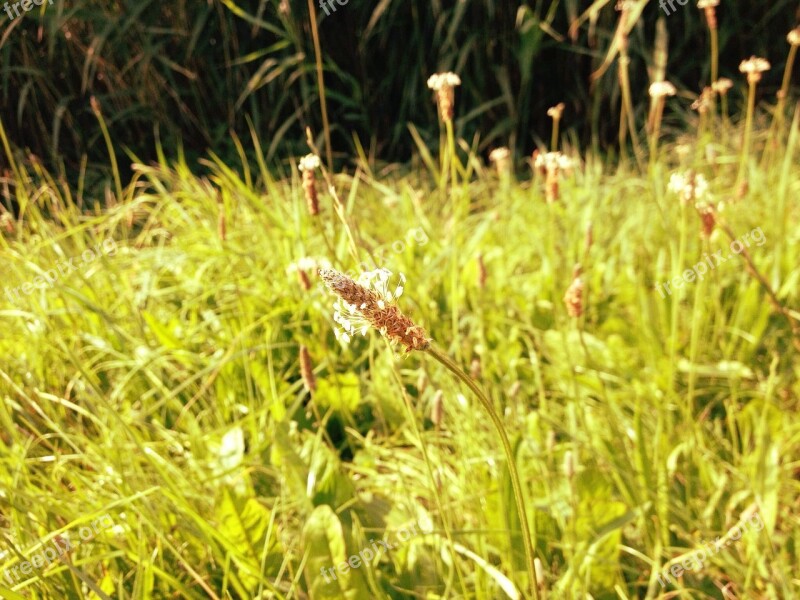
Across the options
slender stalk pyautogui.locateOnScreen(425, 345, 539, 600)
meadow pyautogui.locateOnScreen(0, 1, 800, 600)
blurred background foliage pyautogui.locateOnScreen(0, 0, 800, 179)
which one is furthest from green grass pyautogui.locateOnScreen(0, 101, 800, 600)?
blurred background foliage pyautogui.locateOnScreen(0, 0, 800, 179)

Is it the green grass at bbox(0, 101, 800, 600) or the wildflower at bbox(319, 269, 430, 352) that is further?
the green grass at bbox(0, 101, 800, 600)

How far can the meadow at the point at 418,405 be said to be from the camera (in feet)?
3.21

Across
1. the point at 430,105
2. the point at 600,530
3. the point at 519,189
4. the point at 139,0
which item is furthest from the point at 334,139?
the point at 600,530

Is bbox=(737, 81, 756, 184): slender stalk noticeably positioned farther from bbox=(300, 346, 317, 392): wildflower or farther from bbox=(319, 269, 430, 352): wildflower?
bbox=(319, 269, 430, 352): wildflower

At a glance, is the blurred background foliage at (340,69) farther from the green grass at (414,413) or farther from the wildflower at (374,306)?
the wildflower at (374,306)

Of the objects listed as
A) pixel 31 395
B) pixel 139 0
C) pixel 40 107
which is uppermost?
pixel 139 0

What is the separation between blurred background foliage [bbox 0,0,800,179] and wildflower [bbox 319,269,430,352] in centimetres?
265

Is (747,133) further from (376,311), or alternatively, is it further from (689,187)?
(376,311)

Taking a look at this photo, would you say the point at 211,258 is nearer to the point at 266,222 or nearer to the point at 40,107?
the point at 266,222

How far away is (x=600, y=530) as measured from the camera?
1.04m

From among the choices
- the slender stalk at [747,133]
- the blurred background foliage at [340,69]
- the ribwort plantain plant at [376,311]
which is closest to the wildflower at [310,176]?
the ribwort plantain plant at [376,311]

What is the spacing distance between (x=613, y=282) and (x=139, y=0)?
2.43m

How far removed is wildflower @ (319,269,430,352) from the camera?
436 millimetres

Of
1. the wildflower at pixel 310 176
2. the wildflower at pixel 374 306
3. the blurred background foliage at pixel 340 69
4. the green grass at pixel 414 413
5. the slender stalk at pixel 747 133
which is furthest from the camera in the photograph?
the blurred background foliage at pixel 340 69
